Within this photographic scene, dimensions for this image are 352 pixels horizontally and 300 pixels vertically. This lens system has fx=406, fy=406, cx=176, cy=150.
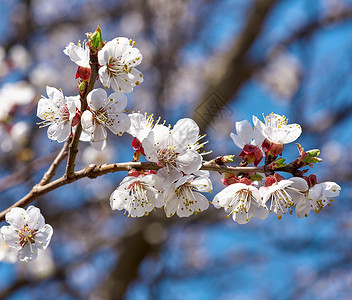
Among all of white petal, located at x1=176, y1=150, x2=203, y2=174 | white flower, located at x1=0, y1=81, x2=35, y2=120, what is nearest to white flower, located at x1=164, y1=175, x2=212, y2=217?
white petal, located at x1=176, y1=150, x2=203, y2=174

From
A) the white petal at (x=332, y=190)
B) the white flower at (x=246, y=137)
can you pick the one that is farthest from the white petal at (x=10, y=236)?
the white petal at (x=332, y=190)

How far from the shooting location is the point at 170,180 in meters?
1.19

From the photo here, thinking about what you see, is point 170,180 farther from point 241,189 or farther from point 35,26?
point 35,26

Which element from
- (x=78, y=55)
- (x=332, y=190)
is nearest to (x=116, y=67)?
(x=78, y=55)

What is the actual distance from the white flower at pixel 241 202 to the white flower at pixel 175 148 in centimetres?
17

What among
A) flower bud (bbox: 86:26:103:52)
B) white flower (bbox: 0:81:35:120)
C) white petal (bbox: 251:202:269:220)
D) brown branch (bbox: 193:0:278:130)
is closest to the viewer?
flower bud (bbox: 86:26:103:52)

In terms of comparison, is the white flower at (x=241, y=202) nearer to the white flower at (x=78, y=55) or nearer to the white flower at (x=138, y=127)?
the white flower at (x=138, y=127)

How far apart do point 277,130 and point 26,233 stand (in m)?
0.93

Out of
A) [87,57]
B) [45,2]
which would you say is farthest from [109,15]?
[87,57]

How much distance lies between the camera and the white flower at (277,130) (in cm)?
129

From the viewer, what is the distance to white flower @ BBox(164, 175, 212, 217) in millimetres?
1312

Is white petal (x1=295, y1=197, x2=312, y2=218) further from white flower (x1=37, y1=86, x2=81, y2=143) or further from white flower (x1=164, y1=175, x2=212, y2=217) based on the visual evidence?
white flower (x1=37, y1=86, x2=81, y2=143)

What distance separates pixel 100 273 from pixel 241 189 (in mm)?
4668

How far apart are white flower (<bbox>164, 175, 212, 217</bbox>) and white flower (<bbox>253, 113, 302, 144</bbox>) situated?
0.24 meters
